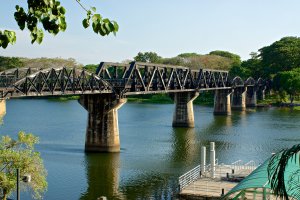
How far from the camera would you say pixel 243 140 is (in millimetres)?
73375

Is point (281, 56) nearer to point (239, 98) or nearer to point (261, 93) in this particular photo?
point (261, 93)

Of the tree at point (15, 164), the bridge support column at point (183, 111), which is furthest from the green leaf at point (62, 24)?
the bridge support column at point (183, 111)

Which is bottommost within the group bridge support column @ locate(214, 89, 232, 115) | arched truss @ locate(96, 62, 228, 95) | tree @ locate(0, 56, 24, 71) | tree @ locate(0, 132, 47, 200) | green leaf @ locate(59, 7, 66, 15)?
tree @ locate(0, 132, 47, 200)

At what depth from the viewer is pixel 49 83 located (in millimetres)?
55562

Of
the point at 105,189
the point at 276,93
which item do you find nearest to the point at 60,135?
the point at 105,189

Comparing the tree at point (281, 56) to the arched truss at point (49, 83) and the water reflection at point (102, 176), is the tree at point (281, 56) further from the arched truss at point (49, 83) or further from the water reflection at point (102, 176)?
the water reflection at point (102, 176)

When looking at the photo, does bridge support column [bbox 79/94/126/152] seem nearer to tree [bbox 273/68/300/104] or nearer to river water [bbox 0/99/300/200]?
river water [bbox 0/99/300/200]

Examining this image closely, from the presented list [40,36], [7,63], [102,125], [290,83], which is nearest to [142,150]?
[102,125]

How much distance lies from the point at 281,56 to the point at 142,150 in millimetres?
114197

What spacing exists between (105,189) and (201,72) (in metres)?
67.2

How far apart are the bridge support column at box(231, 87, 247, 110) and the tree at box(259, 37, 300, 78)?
1128 inches

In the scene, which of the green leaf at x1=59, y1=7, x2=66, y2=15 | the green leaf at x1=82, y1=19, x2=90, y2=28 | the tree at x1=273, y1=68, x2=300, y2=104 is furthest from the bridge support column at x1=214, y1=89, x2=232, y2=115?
the green leaf at x1=59, y1=7, x2=66, y2=15

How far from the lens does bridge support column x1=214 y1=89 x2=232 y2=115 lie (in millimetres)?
120975

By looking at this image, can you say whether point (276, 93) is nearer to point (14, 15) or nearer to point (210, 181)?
point (210, 181)
